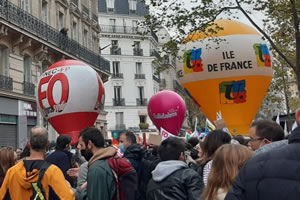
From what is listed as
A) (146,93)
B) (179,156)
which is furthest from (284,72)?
(146,93)

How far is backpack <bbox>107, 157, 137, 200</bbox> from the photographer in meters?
4.29

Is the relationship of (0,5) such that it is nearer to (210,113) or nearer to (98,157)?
(210,113)

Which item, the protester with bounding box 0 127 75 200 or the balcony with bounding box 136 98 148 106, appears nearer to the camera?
Result: the protester with bounding box 0 127 75 200

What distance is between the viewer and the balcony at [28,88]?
62.1 feet

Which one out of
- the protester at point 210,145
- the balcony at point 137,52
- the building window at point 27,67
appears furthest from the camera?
the balcony at point 137,52

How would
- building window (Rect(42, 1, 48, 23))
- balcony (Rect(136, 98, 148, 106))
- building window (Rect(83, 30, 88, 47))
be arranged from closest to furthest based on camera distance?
building window (Rect(42, 1, 48, 23)) → building window (Rect(83, 30, 88, 47)) → balcony (Rect(136, 98, 148, 106))

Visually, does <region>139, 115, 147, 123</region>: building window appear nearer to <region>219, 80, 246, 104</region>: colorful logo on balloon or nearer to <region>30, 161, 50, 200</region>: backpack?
<region>219, 80, 246, 104</region>: colorful logo on balloon

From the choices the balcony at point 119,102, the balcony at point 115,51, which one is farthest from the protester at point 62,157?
the balcony at point 115,51

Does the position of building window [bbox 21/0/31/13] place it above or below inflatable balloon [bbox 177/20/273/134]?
above

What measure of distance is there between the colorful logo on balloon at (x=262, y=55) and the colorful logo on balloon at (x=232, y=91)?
3.23 feet

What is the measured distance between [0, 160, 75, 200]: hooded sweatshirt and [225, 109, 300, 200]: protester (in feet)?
7.03

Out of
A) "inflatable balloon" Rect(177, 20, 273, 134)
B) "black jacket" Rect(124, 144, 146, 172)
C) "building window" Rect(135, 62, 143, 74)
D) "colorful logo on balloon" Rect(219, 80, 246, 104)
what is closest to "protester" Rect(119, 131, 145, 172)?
"black jacket" Rect(124, 144, 146, 172)

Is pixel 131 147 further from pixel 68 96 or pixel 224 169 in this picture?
pixel 68 96

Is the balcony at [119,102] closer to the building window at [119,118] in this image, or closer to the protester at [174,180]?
the building window at [119,118]
